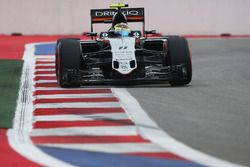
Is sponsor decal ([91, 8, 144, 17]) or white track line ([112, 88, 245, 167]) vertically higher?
sponsor decal ([91, 8, 144, 17])

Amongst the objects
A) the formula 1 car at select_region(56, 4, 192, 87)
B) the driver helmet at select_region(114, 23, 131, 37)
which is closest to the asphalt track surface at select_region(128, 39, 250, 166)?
the formula 1 car at select_region(56, 4, 192, 87)

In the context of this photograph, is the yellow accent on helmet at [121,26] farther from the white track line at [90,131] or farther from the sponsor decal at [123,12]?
the white track line at [90,131]

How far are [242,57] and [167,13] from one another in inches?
328

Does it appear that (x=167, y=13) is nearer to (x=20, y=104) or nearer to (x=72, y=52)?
(x=72, y=52)

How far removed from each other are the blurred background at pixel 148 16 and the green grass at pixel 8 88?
927 centimetres

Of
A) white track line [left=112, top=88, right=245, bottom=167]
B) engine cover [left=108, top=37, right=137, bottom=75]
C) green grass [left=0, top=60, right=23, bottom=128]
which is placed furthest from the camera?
engine cover [left=108, top=37, right=137, bottom=75]

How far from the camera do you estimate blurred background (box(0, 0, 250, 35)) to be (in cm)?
2841

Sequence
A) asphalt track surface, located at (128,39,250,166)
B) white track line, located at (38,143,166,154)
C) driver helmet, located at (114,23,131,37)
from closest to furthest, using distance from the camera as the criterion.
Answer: white track line, located at (38,143,166,154) → asphalt track surface, located at (128,39,250,166) → driver helmet, located at (114,23,131,37)

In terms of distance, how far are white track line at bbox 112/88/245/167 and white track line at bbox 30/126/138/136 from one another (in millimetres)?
137

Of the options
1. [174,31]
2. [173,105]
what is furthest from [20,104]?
[174,31]

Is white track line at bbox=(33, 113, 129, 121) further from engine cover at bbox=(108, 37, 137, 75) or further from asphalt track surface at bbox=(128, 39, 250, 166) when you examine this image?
engine cover at bbox=(108, 37, 137, 75)

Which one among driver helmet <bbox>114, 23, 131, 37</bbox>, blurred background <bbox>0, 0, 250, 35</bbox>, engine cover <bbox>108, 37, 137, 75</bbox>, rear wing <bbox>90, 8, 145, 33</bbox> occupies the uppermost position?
rear wing <bbox>90, 8, 145, 33</bbox>

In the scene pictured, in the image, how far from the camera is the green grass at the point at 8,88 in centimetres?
1013

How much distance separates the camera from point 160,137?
28.1 feet
